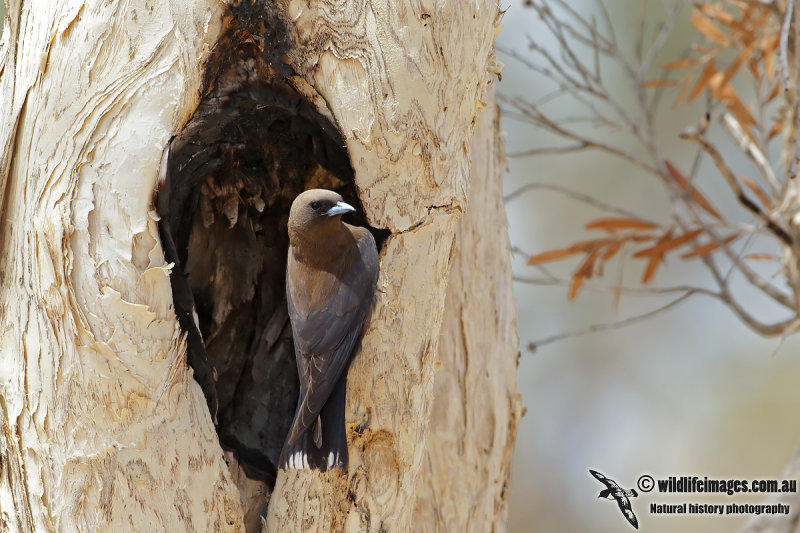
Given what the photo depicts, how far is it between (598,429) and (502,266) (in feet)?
12.8

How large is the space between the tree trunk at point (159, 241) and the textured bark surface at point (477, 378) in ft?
1.52

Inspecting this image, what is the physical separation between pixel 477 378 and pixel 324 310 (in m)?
0.79

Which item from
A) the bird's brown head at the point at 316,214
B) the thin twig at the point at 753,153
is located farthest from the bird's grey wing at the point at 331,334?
the thin twig at the point at 753,153

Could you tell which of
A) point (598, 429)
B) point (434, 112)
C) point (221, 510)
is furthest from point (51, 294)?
point (598, 429)

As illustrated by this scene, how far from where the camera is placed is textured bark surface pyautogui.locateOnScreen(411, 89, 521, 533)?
2834 millimetres

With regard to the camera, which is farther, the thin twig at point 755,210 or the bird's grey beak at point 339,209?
the thin twig at point 755,210

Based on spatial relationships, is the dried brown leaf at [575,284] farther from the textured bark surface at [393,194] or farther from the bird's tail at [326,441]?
the bird's tail at [326,441]

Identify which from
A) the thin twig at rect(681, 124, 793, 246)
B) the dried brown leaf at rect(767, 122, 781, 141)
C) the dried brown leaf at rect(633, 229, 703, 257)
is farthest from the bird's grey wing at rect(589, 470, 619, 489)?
the dried brown leaf at rect(767, 122, 781, 141)

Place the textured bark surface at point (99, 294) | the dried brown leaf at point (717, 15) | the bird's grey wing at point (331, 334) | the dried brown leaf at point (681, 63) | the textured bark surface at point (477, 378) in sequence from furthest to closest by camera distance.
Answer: the dried brown leaf at point (681, 63)
the dried brown leaf at point (717, 15)
the textured bark surface at point (477, 378)
the bird's grey wing at point (331, 334)
the textured bark surface at point (99, 294)

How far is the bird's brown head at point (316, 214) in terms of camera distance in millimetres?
2322

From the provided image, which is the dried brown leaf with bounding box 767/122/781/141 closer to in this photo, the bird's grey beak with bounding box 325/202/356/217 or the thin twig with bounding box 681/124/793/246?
the thin twig with bounding box 681/124/793/246

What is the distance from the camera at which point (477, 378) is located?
115 inches

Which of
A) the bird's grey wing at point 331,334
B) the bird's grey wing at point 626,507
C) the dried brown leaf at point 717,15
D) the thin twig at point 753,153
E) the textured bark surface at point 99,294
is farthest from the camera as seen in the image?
the dried brown leaf at point 717,15

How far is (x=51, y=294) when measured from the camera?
6.84 feet
